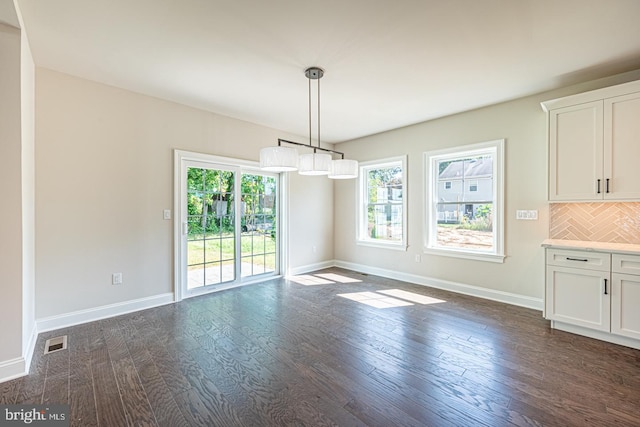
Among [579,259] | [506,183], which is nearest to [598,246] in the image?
[579,259]

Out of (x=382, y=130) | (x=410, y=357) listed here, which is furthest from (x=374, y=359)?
(x=382, y=130)

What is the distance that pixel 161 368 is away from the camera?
2.26 m

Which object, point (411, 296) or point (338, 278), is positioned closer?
point (411, 296)

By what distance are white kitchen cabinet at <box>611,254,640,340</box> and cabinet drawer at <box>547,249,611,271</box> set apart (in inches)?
2.5

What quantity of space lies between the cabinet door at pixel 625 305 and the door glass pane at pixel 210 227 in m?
4.58

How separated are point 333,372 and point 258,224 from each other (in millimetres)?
3143

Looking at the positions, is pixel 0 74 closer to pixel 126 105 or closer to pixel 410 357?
pixel 126 105

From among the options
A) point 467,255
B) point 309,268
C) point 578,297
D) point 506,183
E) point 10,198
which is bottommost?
point 309,268

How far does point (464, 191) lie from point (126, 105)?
4.74 meters

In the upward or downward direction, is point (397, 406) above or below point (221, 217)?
below

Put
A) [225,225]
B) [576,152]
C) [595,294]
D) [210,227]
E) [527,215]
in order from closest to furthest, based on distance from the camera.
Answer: [595,294]
[576,152]
[527,215]
[210,227]
[225,225]

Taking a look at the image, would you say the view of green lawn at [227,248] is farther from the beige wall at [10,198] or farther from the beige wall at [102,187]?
the beige wall at [10,198]

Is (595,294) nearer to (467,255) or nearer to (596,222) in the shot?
(596,222)

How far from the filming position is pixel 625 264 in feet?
8.44
